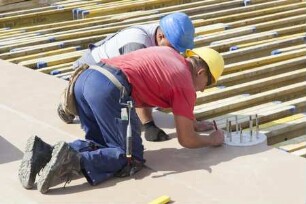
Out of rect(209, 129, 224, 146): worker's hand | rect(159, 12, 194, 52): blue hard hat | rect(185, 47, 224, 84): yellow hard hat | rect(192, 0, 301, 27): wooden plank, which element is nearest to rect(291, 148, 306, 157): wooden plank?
rect(209, 129, 224, 146): worker's hand

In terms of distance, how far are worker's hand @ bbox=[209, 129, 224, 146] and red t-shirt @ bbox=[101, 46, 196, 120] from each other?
0.34 m

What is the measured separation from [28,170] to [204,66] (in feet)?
4.07

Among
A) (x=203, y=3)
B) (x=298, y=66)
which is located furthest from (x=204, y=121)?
(x=203, y=3)

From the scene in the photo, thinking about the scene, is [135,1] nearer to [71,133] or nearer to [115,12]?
[115,12]

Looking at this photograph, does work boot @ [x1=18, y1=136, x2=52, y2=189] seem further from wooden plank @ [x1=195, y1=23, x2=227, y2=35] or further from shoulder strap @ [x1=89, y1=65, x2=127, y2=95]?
wooden plank @ [x1=195, y1=23, x2=227, y2=35]

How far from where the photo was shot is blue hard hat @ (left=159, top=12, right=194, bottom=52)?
4.60 m

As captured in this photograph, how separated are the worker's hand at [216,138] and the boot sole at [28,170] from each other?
1.13m

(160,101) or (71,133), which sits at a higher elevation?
(160,101)

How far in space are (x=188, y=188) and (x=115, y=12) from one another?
489cm

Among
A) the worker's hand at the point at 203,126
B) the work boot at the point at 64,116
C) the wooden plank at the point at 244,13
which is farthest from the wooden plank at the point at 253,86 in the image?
the wooden plank at the point at 244,13

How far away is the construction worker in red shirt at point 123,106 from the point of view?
4000 mm

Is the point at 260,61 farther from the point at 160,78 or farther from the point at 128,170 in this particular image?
the point at 128,170

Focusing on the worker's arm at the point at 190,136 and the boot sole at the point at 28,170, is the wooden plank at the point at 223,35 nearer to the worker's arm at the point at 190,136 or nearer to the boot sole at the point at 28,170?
the worker's arm at the point at 190,136

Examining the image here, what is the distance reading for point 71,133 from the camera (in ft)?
16.0
